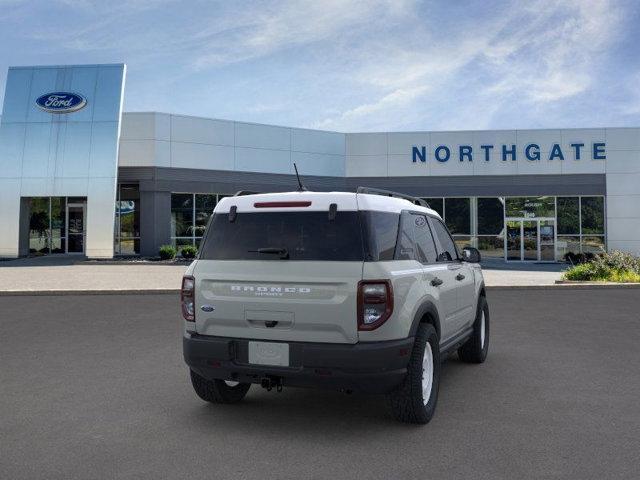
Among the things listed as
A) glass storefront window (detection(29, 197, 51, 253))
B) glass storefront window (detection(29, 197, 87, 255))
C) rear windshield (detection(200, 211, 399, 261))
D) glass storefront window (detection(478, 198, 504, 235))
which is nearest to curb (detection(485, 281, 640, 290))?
rear windshield (detection(200, 211, 399, 261))

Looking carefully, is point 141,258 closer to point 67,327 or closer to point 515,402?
point 67,327

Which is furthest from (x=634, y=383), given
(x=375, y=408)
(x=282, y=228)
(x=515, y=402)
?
(x=282, y=228)

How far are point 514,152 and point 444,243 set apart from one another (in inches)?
1014

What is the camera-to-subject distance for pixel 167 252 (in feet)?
84.6

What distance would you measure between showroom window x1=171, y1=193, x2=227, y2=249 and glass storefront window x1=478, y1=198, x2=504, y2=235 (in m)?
13.4

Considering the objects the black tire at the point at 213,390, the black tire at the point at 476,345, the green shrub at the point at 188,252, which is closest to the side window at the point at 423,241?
the black tire at the point at 476,345

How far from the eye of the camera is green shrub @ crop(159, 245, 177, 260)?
1015 inches

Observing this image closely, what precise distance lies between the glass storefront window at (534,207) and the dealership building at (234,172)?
5cm

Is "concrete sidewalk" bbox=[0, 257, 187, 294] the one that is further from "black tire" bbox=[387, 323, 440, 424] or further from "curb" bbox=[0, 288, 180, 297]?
"black tire" bbox=[387, 323, 440, 424]

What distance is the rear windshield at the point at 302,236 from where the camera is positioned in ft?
14.6

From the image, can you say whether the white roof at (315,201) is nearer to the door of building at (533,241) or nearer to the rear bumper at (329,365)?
the rear bumper at (329,365)

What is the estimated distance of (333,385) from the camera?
4344mm

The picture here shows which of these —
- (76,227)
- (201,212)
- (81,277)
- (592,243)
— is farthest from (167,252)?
(592,243)

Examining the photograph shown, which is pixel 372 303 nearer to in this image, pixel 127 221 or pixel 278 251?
pixel 278 251
